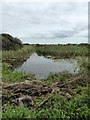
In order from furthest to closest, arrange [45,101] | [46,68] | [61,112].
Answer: [46,68] → [45,101] → [61,112]

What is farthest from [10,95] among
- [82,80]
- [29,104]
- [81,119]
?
[82,80]

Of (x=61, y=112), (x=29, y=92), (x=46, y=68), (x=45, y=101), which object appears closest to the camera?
(x=61, y=112)

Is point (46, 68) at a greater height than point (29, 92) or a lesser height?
greater

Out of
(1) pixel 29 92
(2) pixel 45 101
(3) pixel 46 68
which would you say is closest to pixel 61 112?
(2) pixel 45 101

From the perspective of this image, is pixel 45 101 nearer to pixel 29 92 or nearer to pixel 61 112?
pixel 61 112

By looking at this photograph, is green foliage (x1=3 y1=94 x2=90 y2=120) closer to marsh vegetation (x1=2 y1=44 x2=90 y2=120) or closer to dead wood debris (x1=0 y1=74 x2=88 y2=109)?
marsh vegetation (x1=2 y1=44 x2=90 y2=120)

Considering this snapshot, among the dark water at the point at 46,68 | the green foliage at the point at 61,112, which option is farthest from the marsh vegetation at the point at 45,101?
the dark water at the point at 46,68

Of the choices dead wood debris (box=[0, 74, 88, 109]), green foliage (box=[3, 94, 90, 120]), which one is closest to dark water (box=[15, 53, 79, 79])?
dead wood debris (box=[0, 74, 88, 109])

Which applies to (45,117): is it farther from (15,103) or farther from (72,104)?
(15,103)

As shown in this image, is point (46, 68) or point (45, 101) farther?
point (46, 68)

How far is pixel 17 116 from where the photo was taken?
9.23ft

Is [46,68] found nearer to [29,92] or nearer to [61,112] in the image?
[29,92]

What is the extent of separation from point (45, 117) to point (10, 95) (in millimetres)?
1459

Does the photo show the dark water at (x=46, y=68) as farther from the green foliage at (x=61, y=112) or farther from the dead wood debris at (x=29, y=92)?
the green foliage at (x=61, y=112)
